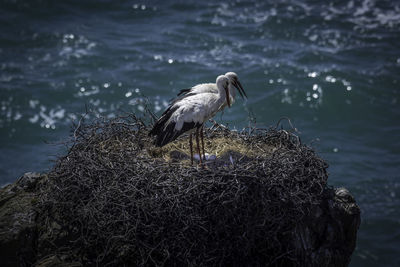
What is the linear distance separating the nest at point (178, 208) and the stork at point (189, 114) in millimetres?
522

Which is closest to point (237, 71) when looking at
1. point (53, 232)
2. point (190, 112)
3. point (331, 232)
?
point (190, 112)

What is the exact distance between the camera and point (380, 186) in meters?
11.6

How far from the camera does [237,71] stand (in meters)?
14.7

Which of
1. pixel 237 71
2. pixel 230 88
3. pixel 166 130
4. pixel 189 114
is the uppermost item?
pixel 230 88

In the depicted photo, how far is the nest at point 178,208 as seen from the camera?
5.13 metres

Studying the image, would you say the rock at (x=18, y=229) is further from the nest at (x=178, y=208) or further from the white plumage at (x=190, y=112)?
the white plumage at (x=190, y=112)

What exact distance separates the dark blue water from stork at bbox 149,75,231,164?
5986 millimetres

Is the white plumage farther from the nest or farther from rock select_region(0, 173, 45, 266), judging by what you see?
rock select_region(0, 173, 45, 266)

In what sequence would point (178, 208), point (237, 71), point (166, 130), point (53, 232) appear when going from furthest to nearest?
point (237, 71), point (166, 130), point (53, 232), point (178, 208)

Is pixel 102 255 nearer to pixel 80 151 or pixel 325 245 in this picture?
pixel 80 151

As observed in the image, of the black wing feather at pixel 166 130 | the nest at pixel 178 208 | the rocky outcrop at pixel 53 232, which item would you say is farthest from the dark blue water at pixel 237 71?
the black wing feather at pixel 166 130

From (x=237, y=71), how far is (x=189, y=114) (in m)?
8.70

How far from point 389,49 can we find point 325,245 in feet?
39.2

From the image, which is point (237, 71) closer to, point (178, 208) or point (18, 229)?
point (178, 208)
